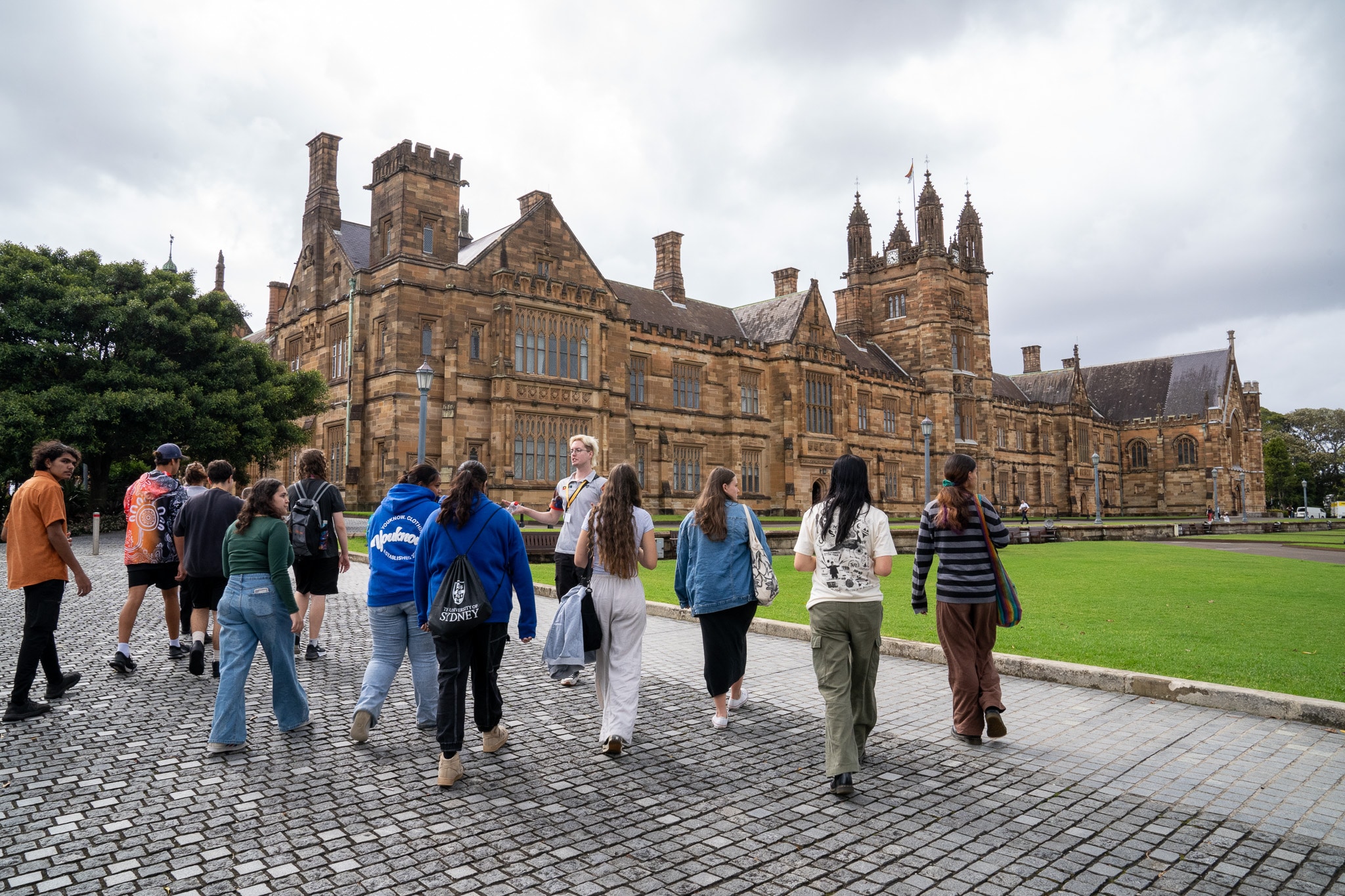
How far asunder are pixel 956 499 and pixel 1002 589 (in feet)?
2.52

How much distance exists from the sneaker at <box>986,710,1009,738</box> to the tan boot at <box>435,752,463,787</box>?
3811 millimetres

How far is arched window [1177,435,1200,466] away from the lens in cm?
7338

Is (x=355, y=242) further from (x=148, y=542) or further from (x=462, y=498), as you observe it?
(x=462, y=498)

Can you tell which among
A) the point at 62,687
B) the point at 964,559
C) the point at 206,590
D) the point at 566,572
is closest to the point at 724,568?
the point at 964,559

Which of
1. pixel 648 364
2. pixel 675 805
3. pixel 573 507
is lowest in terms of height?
pixel 675 805

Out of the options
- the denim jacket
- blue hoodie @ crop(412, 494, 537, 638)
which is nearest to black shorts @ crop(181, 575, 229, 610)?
blue hoodie @ crop(412, 494, 537, 638)

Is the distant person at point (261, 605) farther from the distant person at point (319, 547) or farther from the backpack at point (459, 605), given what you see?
the distant person at point (319, 547)

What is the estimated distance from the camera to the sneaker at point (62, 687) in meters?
6.81

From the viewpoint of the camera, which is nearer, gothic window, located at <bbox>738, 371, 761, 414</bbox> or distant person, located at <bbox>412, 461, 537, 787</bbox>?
distant person, located at <bbox>412, 461, 537, 787</bbox>

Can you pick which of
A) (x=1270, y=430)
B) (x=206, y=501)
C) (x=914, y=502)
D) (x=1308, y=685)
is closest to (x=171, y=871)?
(x=206, y=501)

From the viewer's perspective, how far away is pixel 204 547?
7422 millimetres

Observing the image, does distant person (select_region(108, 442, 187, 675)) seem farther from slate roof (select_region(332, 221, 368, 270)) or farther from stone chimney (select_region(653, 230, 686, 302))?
stone chimney (select_region(653, 230, 686, 302))

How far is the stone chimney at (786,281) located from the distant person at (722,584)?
45.7m

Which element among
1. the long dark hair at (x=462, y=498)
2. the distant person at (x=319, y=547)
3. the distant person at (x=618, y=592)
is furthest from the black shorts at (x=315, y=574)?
the distant person at (x=618, y=592)
